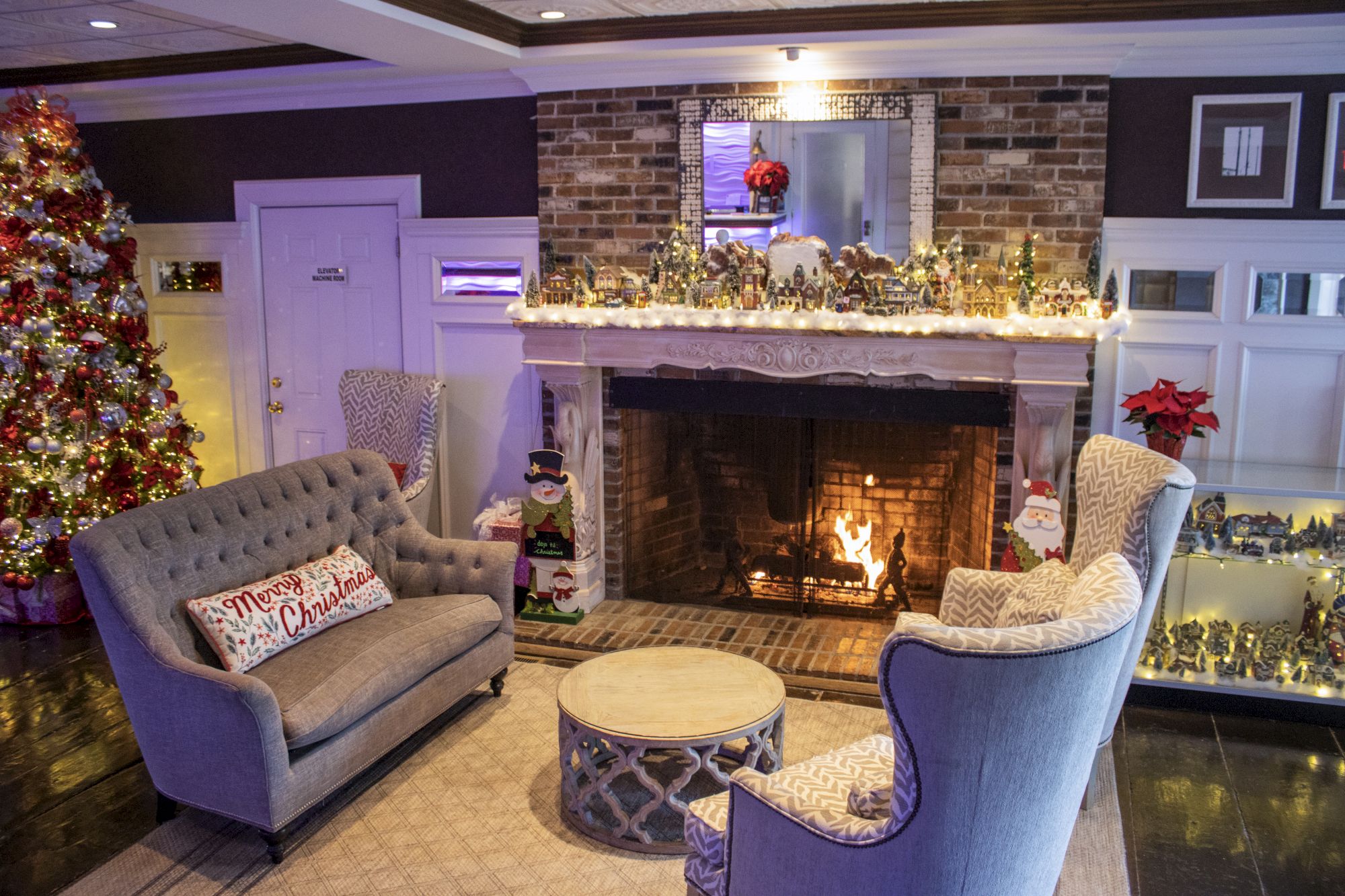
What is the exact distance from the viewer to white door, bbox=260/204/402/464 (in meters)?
5.55

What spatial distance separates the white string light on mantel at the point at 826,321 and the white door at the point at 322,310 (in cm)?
103

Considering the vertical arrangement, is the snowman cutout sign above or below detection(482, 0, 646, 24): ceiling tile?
below

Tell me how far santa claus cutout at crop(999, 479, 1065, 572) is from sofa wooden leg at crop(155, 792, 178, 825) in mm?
3045

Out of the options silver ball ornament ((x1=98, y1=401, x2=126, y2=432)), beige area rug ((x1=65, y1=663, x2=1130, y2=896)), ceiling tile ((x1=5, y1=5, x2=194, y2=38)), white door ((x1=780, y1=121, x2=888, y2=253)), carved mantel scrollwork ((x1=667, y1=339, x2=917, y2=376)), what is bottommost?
beige area rug ((x1=65, y1=663, x2=1130, y2=896))

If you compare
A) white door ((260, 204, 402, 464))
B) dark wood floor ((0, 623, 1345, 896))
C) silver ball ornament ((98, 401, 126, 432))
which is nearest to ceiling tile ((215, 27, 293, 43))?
white door ((260, 204, 402, 464))

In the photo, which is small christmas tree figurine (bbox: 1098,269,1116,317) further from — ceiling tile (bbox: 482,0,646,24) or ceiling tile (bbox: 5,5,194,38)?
ceiling tile (bbox: 5,5,194,38)

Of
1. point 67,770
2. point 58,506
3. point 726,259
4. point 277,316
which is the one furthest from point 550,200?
point 67,770

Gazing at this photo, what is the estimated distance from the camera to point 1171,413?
3963 mm

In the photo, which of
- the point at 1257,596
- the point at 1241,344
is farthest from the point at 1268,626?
the point at 1241,344

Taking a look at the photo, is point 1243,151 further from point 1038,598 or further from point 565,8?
point 565,8

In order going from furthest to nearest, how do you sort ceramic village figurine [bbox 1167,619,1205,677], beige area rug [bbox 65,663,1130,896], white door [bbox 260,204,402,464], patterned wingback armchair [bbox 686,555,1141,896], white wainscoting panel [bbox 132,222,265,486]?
white wainscoting panel [bbox 132,222,265,486], white door [bbox 260,204,402,464], ceramic village figurine [bbox 1167,619,1205,677], beige area rug [bbox 65,663,1130,896], patterned wingback armchair [bbox 686,555,1141,896]

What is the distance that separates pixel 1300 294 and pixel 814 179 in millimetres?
2060

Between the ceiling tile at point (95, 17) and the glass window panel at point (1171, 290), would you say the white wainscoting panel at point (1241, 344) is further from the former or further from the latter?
the ceiling tile at point (95, 17)

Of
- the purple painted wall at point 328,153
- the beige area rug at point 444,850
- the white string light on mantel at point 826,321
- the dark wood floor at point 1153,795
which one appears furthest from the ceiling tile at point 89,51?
the beige area rug at point 444,850
